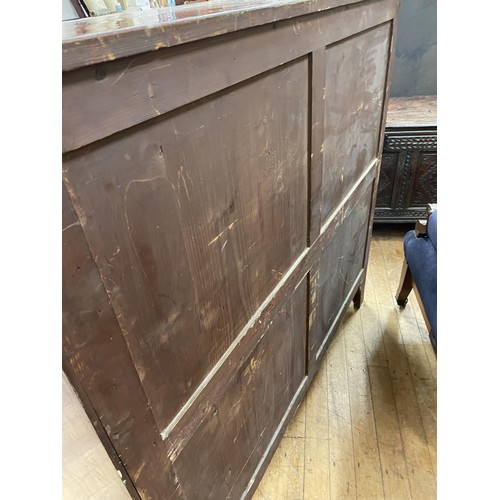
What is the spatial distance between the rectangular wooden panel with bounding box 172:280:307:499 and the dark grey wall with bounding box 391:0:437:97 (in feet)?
6.52

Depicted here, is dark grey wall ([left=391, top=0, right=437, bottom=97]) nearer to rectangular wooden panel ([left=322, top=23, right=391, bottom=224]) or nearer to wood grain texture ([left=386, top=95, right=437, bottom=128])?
wood grain texture ([left=386, top=95, right=437, bottom=128])

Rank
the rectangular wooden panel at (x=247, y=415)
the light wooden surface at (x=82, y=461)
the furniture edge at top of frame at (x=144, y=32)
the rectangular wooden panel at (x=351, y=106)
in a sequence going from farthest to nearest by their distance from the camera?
the rectangular wooden panel at (x=351, y=106), the rectangular wooden panel at (x=247, y=415), the light wooden surface at (x=82, y=461), the furniture edge at top of frame at (x=144, y=32)

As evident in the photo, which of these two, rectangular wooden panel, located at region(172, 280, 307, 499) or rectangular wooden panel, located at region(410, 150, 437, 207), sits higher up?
rectangular wooden panel, located at region(410, 150, 437, 207)

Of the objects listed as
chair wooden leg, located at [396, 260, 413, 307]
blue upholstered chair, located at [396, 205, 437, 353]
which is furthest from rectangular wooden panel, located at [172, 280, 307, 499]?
chair wooden leg, located at [396, 260, 413, 307]

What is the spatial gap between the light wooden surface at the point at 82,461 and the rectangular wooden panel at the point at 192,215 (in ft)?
0.30

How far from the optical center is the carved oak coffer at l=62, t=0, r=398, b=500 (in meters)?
0.39

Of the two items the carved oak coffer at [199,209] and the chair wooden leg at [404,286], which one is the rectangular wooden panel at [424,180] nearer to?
the chair wooden leg at [404,286]

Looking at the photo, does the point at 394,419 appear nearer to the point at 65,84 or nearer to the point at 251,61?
the point at 251,61

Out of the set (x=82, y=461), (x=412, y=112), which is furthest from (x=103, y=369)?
(x=412, y=112)

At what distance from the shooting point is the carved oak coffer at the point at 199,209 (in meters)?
0.39

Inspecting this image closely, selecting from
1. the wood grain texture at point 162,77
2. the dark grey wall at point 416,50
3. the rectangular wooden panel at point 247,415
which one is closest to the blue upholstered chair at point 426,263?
the rectangular wooden panel at point 247,415

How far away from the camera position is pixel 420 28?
221cm

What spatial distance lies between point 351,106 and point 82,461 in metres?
1.00

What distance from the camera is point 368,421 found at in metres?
1.41
